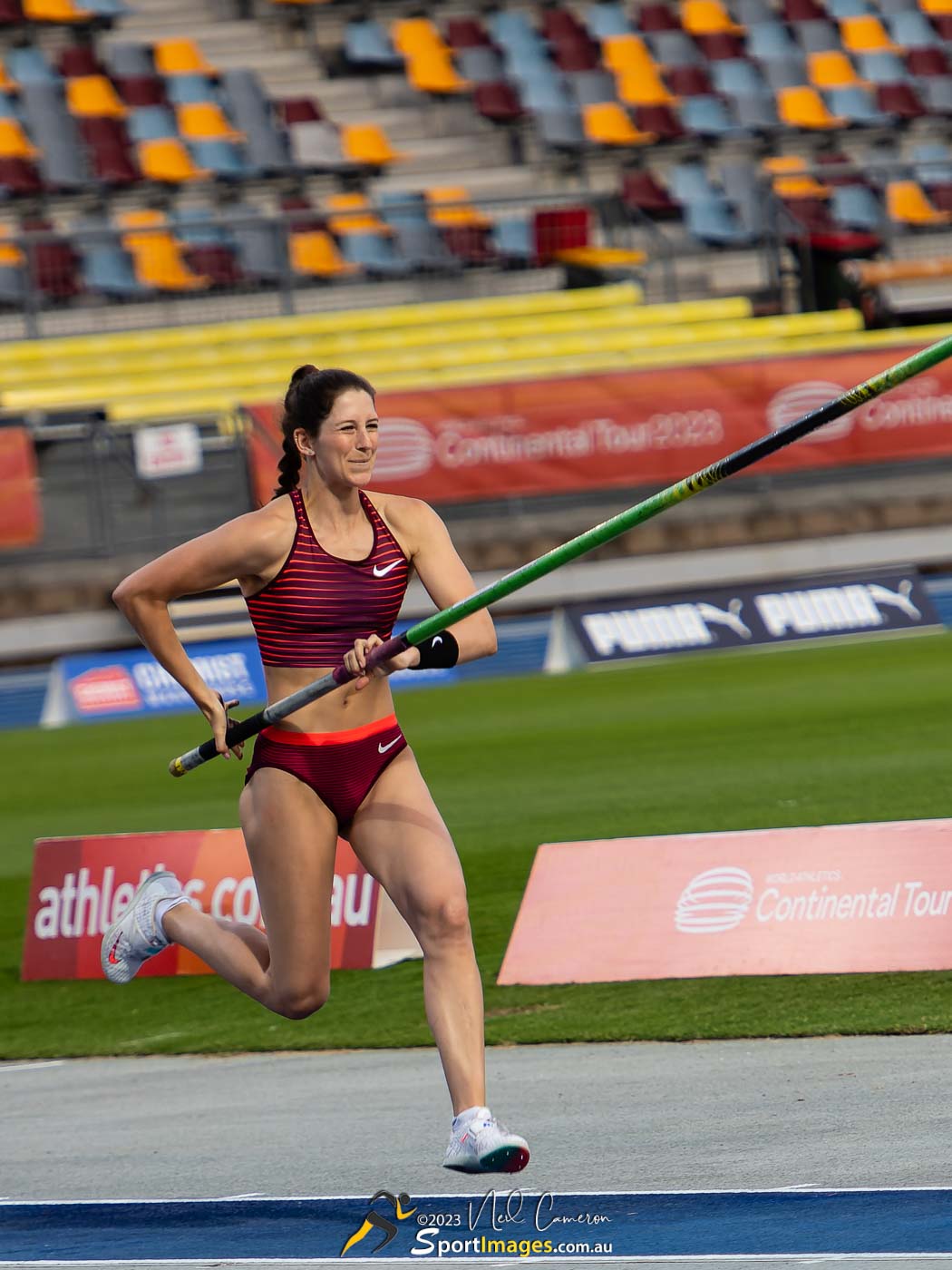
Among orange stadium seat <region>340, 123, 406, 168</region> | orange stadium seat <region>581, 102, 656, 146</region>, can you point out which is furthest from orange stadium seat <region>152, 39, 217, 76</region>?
orange stadium seat <region>581, 102, 656, 146</region>

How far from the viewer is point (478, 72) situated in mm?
34156

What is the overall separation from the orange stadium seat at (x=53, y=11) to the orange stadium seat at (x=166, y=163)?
9.03 ft

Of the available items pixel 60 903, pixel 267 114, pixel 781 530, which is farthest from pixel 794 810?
pixel 267 114

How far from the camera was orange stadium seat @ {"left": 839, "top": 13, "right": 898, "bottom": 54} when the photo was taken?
3588cm

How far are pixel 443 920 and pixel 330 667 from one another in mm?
835

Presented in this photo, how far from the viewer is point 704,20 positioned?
35.7 metres

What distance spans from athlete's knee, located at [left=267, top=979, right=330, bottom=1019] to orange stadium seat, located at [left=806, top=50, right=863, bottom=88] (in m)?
30.9

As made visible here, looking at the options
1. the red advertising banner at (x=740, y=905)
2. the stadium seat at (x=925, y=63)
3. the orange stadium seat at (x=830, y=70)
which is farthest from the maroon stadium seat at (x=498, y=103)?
the red advertising banner at (x=740, y=905)

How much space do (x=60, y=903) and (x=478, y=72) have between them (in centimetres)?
2493

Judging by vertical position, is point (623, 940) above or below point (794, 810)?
above

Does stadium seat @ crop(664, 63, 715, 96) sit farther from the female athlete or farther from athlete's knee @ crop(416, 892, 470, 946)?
athlete's knee @ crop(416, 892, 470, 946)

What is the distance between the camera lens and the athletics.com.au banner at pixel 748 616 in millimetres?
24969

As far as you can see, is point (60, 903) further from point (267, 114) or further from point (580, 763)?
point (267, 114)

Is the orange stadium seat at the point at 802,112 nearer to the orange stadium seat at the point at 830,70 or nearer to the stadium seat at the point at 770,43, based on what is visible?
the orange stadium seat at the point at 830,70
